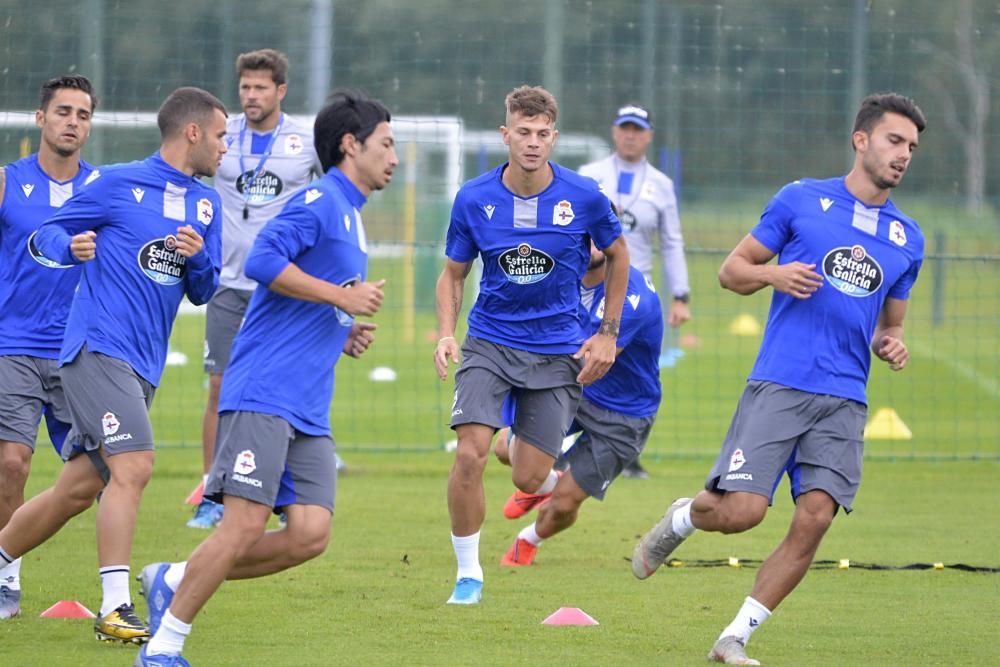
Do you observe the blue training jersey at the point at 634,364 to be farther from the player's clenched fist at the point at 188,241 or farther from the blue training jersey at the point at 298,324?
the blue training jersey at the point at 298,324

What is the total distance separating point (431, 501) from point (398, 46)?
169 inches

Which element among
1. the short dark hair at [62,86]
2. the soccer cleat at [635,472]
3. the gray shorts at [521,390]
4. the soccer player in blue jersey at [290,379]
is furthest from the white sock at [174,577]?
the soccer cleat at [635,472]

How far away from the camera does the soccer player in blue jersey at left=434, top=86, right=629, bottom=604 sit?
7.30m

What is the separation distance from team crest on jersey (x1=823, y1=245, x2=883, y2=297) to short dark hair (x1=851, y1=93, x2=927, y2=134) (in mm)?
517

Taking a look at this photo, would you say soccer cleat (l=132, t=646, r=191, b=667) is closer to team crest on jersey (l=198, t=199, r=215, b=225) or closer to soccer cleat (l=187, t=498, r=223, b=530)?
team crest on jersey (l=198, t=199, r=215, b=225)

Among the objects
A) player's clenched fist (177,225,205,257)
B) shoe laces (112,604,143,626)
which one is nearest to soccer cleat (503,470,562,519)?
Result: shoe laces (112,604,143,626)

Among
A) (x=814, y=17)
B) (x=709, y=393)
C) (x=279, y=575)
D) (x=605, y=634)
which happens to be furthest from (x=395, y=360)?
(x=605, y=634)

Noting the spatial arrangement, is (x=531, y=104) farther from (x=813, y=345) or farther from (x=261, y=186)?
(x=261, y=186)

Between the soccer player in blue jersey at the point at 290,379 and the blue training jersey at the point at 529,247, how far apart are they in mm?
1687

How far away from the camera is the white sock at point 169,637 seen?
541 cm

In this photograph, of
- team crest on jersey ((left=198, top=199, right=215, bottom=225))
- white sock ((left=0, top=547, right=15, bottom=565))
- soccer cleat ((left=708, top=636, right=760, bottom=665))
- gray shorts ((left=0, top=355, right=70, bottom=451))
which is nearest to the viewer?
soccer cleat ((left=708, top=636, right=760, bottom=665))

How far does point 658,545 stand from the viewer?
6.99 m

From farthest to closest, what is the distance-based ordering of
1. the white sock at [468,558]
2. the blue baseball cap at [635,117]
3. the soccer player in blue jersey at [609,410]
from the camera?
the blue baseball cap at [635,117] → the soccer player in blue jersey at [609,410] → the white sock at [468,558]

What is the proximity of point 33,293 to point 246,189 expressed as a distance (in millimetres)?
2779
